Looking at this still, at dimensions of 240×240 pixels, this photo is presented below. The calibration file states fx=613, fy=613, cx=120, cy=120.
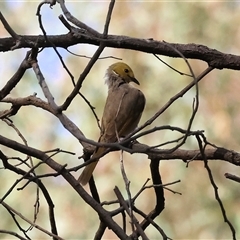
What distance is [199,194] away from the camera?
3.99m

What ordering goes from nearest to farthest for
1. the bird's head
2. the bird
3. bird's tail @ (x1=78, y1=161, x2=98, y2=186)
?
bird's tail @ (x1=78, y1=161, x2=98, y2=186)
the bird
the bird's head

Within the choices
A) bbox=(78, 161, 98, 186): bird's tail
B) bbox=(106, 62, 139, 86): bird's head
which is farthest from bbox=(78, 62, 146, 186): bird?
bbox=(78, 161, 98, 186): bird's tail

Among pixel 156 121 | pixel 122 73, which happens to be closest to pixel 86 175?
pixel 122 73

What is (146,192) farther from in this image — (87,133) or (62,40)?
(62,40)

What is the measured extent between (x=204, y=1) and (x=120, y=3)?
24.8 inches

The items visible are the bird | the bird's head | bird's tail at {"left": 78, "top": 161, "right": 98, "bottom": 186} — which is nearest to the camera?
bird's tail at {"left": 78, "top": 161, "right": 98, "bottom": 186}

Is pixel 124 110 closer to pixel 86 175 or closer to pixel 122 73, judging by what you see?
pixel 122 73

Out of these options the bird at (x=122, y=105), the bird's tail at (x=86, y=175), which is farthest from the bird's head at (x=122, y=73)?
the bird's tail at (x=86, y=175)

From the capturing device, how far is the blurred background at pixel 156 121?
12.7ft

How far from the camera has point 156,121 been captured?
4082mm

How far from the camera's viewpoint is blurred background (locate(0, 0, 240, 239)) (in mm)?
3857

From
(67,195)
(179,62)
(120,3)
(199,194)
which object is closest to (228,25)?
(179,62)

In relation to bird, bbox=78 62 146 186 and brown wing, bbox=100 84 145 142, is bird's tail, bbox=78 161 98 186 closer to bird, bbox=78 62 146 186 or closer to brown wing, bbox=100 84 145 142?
bird, bbox=78 62 146 186

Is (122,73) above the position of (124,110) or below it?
above
